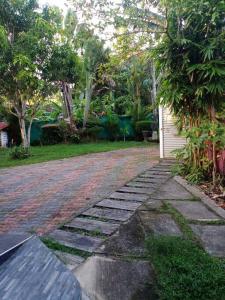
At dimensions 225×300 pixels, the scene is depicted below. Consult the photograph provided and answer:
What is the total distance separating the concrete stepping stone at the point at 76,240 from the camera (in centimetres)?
280

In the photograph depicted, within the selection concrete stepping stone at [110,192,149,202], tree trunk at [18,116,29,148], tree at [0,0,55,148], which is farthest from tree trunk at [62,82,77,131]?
concrete stepping stone at [110,192,149,202]

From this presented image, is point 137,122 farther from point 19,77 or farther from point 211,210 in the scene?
point 211,210

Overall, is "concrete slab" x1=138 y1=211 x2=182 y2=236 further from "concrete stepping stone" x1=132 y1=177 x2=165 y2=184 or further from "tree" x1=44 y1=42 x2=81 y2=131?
"tree" x1=44 y1=42 x2=81 y2=131

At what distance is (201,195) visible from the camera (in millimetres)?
4500

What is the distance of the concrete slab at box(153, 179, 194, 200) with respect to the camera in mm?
4438

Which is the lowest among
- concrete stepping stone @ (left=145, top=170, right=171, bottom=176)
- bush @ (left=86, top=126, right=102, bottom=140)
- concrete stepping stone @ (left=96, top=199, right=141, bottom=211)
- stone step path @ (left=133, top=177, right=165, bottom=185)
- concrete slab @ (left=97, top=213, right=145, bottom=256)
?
concrete slab @ (left=97, top=213, right=145, bottom=256)

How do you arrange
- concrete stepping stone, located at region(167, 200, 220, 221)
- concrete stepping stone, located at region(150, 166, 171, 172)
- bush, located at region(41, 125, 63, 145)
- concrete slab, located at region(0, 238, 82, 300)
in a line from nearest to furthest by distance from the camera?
1. concrete slab, located at region(0, 238, 82, 300)
2. concrete stepping stone, located at region(167, 200, 220, 221)
3. concrete stepping stone, located at region(150, 166, 171, 172)
4. bush, located at region(41, 125, 63, 145)

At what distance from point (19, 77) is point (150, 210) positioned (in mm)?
6808

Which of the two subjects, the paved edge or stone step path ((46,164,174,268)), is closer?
stone step path ((46,164,174,268))

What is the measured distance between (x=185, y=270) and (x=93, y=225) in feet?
4.39

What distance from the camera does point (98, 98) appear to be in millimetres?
18531

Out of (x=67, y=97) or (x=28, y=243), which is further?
(x=67, y=97)

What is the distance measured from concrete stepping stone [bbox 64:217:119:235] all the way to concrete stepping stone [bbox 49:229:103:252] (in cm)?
19

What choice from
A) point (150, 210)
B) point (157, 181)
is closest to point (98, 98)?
point (157, 181)
